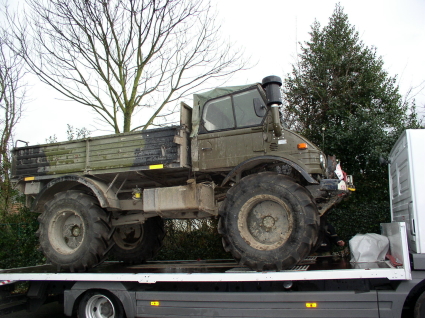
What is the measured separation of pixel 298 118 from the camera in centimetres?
1073

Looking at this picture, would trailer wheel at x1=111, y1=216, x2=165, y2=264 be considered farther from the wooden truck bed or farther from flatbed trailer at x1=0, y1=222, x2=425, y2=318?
the wooden truck bed

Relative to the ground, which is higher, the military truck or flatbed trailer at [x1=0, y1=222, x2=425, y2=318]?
the military truck

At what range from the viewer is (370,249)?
4.66 m

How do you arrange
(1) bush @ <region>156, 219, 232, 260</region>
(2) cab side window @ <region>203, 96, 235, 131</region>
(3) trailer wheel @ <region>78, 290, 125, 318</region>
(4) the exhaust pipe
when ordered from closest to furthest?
(4) the exhaust pipe
(3) trailer wheel @ <region>78, 290, 125, 318</region>
(2) cab side window @ <region>203, 96, 235, 131</region>
(1) bush @ <region>156, 219, 232, 260</region>

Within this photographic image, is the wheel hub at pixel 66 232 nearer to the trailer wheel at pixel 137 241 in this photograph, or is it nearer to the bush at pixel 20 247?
the trailer wheel at pixel 137 241

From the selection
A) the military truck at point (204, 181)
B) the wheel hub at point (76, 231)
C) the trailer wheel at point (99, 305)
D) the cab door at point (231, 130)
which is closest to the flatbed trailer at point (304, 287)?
the trailer wheel at point (99, 305)

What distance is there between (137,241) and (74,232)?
1.65m

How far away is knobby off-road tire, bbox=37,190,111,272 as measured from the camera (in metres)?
5.54

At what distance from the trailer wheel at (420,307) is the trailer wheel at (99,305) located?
3.85 metres

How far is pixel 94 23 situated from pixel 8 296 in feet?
27.0

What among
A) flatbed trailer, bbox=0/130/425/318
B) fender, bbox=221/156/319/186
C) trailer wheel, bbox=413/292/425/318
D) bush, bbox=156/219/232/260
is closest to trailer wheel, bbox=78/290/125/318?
flatbed trailer, bbox=0/130/425/318

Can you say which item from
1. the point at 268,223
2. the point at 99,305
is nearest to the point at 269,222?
the point at 268,223

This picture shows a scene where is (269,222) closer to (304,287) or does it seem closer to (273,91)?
(304,287)

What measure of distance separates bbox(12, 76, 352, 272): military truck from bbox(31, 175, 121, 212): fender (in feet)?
0.06
